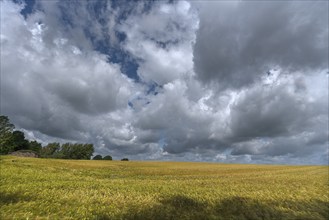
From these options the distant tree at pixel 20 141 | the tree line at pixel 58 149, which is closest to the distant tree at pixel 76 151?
the tree line at pixel 58 149

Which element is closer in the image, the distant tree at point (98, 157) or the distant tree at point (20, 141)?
the distant tree at point (20, 141)

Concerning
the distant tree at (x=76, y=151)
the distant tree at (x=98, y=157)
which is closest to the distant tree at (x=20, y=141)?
the distant tree at (x=76, y=151)

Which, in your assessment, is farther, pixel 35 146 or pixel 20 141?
pixel 35 146

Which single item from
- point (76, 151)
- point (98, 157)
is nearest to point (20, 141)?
point (76, 151)

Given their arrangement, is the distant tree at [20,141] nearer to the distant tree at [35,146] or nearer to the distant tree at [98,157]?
the distant tree at [35,146]

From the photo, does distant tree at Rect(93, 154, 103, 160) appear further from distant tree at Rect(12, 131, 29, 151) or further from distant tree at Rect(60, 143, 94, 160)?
distant tree at Rect(12, 131, 29, 151)

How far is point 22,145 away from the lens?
144 metres

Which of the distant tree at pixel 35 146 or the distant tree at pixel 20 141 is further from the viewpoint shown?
the distant tree at pixel 35 146

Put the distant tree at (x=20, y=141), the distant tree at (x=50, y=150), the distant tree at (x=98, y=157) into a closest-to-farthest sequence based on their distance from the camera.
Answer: the distant tree at (x=20, y=141) → the distant tree at (x=50, y=150) → the distant tree at (x=98, y=157)

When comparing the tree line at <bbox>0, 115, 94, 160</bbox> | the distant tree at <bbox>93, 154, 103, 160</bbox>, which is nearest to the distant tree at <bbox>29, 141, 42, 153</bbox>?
the tree line at <bbox>0, 115, 94, 160</bbox>

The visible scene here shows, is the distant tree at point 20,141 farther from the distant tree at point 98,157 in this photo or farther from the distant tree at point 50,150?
the distant tree at point 98,157

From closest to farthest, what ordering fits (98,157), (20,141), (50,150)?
1. (20,141)
2. (50,150)
3. (98,157)

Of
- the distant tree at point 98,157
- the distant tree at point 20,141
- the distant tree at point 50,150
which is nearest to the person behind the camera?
the distant tree at point 20,141

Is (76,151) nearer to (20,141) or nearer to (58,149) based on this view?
(58,149)
